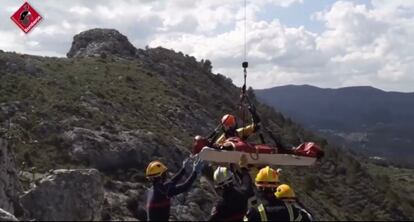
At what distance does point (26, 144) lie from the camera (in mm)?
30078

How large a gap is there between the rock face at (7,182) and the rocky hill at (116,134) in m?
0.05

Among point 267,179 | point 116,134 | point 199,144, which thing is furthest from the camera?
point 116,134

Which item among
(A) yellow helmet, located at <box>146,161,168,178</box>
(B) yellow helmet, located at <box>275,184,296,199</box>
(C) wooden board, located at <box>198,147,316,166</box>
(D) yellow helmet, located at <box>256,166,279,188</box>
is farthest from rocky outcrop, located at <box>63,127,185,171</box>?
(B) yellow helmet, located at <box>275,184,296,199</box>

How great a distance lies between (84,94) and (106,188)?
17325 millimetres

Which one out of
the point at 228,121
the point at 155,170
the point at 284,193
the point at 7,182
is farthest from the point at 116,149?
the point at 284,193

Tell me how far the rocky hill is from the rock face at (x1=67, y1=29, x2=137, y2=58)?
0.16 meters

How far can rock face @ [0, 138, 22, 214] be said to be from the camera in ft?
45.7

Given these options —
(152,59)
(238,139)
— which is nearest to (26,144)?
(238,139)

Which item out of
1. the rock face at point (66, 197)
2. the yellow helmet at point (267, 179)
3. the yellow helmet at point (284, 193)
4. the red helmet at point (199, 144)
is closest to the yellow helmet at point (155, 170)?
the rock face at point (66, 197)

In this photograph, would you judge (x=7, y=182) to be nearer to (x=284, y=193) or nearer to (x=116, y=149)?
(x=284, y=193)

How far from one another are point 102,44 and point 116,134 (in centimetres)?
3944

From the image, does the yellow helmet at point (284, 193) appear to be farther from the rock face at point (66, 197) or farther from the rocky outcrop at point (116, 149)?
the rocky outcrop at point (116, 149)

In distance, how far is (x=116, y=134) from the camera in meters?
34.8
